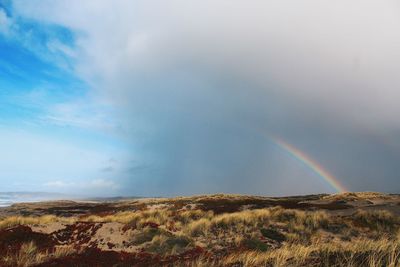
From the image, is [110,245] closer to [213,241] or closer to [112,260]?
[112,260]

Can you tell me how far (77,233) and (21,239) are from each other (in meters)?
3.05

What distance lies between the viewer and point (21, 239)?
63.4 ft

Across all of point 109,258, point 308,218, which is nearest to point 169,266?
point 109,258

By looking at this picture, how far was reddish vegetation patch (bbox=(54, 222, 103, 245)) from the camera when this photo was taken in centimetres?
2042

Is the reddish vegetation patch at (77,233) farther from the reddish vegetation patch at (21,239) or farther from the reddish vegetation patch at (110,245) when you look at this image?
the reddish vegetation patch at (110,245)

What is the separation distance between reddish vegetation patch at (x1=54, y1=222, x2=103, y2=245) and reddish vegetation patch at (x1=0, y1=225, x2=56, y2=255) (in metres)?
0.75

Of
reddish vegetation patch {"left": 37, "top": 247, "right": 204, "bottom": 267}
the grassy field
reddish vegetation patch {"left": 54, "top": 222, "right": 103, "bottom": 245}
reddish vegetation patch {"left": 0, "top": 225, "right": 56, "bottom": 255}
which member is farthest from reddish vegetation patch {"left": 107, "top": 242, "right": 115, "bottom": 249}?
reddish vegetation patch {"left": 37, "top": 247, "right": 204, "bottom": 267}

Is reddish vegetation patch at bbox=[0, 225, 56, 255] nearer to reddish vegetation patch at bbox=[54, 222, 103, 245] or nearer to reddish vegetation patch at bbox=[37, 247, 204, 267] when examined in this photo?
reddish vegetation patch at bbox=[54, 222, 103, 245]

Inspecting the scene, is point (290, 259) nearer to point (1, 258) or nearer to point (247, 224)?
point (1, 258)

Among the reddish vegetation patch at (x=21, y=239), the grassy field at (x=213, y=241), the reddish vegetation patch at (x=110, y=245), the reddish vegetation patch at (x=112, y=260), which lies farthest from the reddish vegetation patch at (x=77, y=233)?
the reddish vegetation patch at (x=112, y=260)

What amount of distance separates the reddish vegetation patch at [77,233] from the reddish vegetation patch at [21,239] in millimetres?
754

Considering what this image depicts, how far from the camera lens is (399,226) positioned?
86.2 feet

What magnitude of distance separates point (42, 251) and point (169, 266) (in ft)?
26.8

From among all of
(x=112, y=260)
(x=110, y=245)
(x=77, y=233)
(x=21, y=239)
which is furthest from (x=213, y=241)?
(x=21, y=239)
